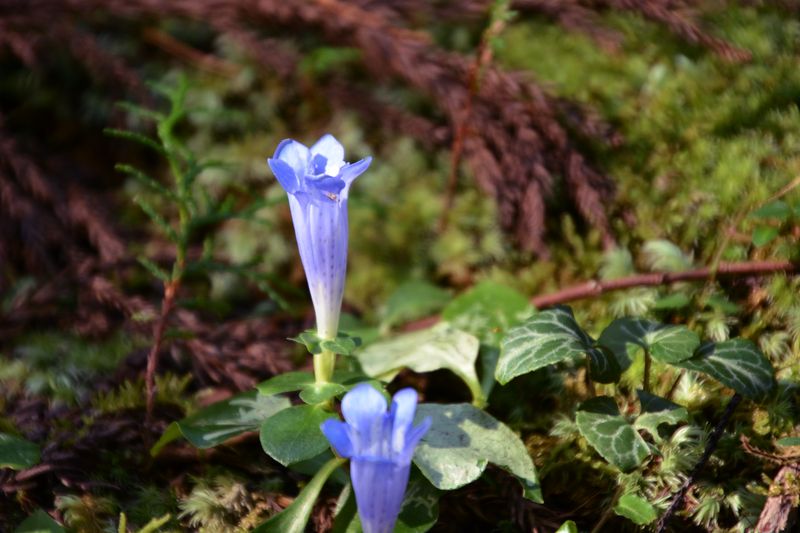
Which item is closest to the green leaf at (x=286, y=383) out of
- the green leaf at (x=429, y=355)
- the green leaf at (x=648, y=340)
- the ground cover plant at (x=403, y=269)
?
the ground cover plant at (x=403, y=269)

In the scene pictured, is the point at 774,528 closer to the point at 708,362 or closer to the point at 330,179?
the point at 708,362

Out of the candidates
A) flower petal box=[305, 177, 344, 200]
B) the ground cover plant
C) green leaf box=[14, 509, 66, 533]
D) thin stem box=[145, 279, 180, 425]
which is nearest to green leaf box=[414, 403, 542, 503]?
the ground cover plant

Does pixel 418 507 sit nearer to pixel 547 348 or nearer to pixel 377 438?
pixel 377 438

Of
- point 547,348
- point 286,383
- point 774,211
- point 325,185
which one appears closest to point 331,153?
point 325,185

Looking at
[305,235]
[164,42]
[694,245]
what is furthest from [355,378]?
[164,42]

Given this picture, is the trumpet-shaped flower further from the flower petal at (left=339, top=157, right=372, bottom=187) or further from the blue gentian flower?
the blue gentian flower

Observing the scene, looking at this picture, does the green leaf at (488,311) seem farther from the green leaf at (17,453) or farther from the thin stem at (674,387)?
the green leaf at (17,453)
